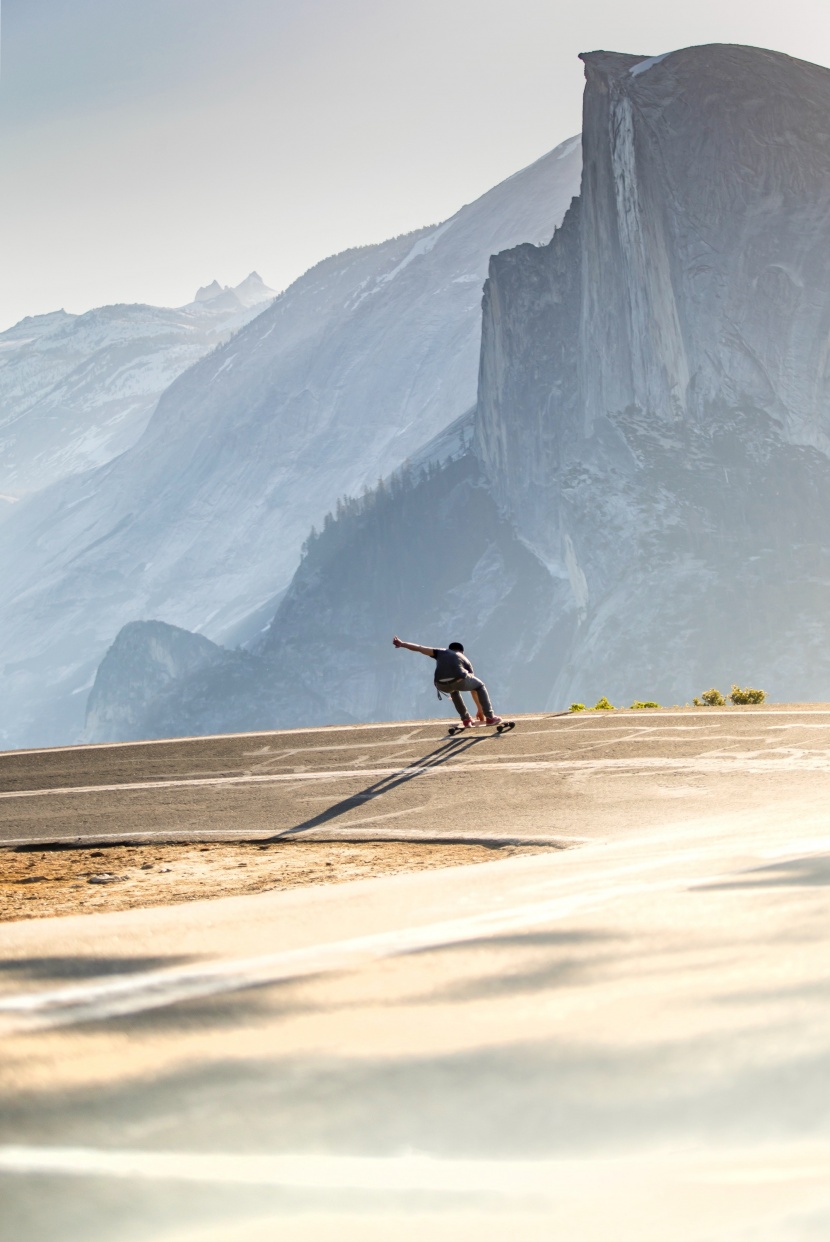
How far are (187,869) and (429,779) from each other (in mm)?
3669

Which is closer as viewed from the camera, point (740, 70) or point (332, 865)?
point (332, 865)

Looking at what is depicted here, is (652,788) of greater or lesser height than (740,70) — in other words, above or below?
below

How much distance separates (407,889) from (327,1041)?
0.96 m

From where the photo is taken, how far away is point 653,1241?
40.7 inches

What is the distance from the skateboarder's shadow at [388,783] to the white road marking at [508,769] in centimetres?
5

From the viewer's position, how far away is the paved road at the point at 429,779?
1003cm

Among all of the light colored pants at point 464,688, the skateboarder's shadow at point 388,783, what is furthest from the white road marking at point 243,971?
the light colored pants at point 464,688

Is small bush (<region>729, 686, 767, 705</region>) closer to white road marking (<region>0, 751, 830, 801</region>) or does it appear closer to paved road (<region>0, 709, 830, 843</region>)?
paved road (<region>0, 709, 830, 843</region>)

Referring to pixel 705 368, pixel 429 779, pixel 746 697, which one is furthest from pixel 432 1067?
pixel 705 368

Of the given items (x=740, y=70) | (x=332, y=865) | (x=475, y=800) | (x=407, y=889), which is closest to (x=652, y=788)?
(x=475, y=800)

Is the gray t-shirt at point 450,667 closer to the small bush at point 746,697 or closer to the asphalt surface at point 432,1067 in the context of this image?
the small bush at point 746,697

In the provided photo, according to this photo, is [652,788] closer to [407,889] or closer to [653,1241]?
[407,889]

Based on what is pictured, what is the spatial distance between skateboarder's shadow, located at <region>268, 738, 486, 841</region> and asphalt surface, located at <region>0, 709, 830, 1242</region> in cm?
864

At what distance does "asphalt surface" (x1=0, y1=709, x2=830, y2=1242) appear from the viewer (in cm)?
109
